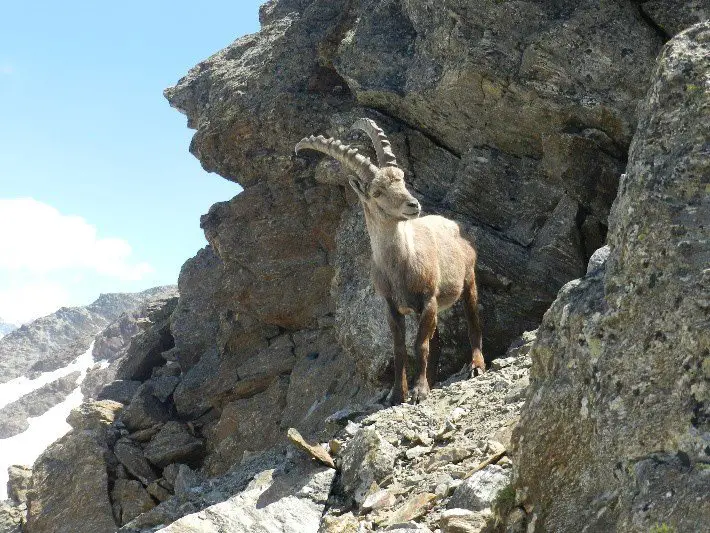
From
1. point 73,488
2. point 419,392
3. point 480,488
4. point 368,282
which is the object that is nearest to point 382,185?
point 419,392

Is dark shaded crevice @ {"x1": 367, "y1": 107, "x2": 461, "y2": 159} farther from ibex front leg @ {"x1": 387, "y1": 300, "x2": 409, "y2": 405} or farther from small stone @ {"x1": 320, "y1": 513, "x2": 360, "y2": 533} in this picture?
small stone @ {"x1": 320, "y1": 513, "x2": 360, "y2": 533}

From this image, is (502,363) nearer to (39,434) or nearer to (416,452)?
(416,452)

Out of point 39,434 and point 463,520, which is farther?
point 39,434

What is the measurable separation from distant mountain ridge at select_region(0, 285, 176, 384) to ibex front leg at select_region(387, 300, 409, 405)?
6707 cm

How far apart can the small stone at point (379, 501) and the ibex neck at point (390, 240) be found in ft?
16.4

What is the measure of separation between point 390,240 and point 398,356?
1846mm

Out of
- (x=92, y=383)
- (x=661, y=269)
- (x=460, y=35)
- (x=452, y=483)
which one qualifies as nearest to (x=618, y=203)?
(x=661, y=269)

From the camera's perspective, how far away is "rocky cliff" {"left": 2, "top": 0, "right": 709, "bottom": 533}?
5.52 meters

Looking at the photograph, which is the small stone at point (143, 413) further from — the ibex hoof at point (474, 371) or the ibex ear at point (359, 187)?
the ibex ear at point (359, 187)

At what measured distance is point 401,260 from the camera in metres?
12.8

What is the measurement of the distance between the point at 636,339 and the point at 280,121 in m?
16.3

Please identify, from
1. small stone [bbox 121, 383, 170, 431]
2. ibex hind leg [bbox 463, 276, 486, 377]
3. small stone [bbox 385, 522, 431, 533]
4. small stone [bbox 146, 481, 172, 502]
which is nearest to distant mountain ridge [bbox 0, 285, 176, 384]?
small stone [bbox 121, 383, 170, 431]

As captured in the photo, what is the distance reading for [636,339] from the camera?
15.7 ft

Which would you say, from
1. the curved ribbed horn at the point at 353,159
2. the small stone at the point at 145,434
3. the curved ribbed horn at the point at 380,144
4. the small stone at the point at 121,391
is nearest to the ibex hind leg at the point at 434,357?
the curved ribbed horn at the point at 380,144
